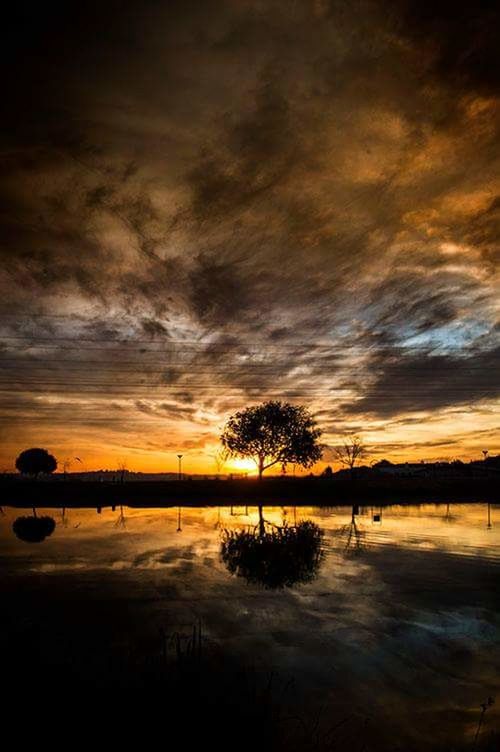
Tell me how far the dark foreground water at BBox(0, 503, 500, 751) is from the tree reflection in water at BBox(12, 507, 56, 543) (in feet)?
8.27

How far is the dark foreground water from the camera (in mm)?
8219

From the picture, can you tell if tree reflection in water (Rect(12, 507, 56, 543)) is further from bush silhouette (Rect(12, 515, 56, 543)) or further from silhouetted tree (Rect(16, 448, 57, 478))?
silhouetted tree (Rect(16, 448, 57, 478))

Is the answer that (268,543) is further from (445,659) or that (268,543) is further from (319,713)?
(319,713)

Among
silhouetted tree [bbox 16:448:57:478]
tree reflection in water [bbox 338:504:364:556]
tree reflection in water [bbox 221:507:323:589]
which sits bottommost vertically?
tree reflection in water [bbox 338:504:364:556]

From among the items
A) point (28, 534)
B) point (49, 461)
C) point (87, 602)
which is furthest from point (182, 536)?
point (49, 461)

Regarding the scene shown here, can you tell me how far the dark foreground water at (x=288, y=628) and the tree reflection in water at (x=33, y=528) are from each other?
2.52 m

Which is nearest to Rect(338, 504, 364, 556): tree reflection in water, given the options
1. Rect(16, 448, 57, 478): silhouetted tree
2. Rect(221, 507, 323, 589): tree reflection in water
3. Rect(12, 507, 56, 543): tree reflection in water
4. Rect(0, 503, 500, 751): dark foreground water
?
Rect(0, 503, 500, 751): dark foreground water

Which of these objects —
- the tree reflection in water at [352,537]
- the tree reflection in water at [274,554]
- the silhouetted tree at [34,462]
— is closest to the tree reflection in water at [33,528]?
the tree reflection in water at [274,554]

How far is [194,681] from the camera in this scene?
8.45 m

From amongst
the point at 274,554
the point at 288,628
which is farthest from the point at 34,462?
the point at 288,628

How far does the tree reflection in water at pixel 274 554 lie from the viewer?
61.8 feet

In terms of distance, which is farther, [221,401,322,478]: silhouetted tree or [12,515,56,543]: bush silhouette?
[221,401,322,478]: silhouetted tree

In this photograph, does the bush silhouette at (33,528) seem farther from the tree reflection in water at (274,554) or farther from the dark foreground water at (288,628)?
the tree reflection in water at (274,554)

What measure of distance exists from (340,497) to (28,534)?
5148 centimetres
